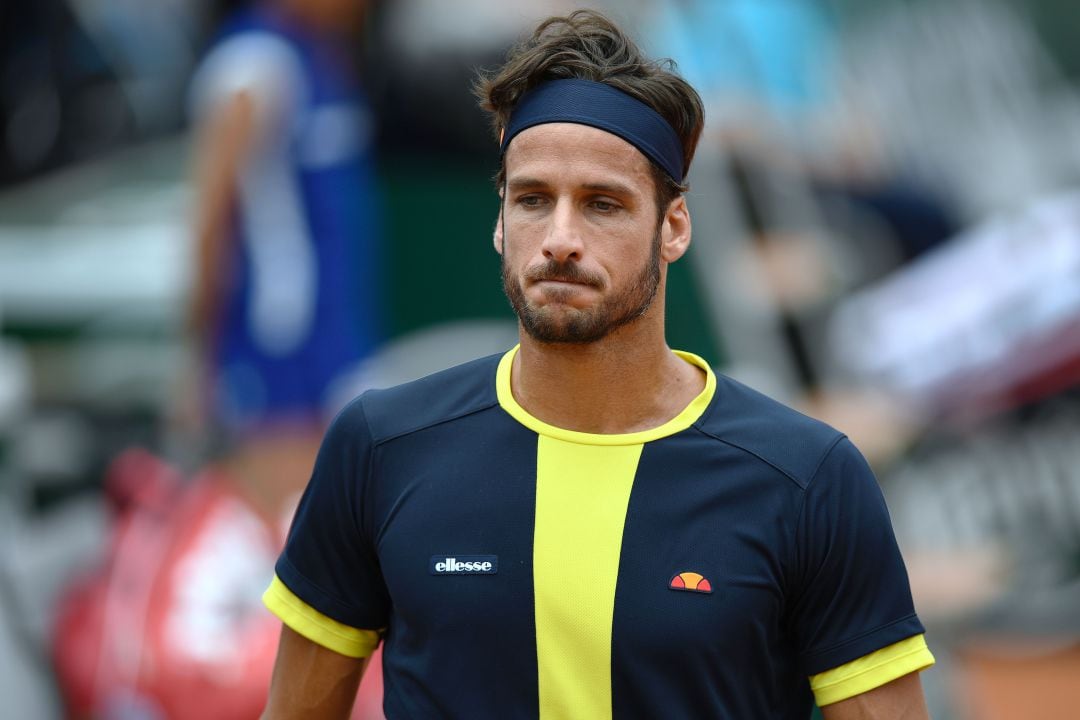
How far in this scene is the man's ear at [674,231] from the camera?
9.41ft

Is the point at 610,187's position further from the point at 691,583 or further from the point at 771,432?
the point at 691,583

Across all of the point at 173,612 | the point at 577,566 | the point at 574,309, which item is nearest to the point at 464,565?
the point at 577,566

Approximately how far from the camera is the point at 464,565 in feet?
8.96

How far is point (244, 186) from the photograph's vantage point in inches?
234

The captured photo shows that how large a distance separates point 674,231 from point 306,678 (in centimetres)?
110

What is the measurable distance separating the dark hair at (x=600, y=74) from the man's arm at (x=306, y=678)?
0.95 metres

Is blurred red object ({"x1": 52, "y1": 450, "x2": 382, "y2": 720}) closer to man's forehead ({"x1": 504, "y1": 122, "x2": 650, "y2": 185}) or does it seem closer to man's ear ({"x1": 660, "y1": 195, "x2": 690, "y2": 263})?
man's ear ({"x1": 660, "y1": 195, "x2": 690, "y2": 263})

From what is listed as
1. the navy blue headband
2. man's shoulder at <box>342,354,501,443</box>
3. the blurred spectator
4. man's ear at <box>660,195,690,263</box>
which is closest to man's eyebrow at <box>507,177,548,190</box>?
the navy blue headband

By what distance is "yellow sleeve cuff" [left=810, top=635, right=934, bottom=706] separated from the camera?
104 inches

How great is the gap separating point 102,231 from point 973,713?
430cm

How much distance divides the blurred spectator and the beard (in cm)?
315

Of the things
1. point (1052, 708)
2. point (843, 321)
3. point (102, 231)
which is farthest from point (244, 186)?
point (1052, 708)

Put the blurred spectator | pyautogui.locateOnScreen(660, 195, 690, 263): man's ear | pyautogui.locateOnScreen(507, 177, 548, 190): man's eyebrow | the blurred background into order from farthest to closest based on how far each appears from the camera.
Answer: the blurred background → the blurred spectator → pyautogui.locateOnScreen(660, 195, 690, 263): man's ear → pyautogui.locateOnScreen(507, 177, 548, 190): man's eyebrow

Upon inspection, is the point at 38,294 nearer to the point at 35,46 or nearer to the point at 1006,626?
the point at 35,46
